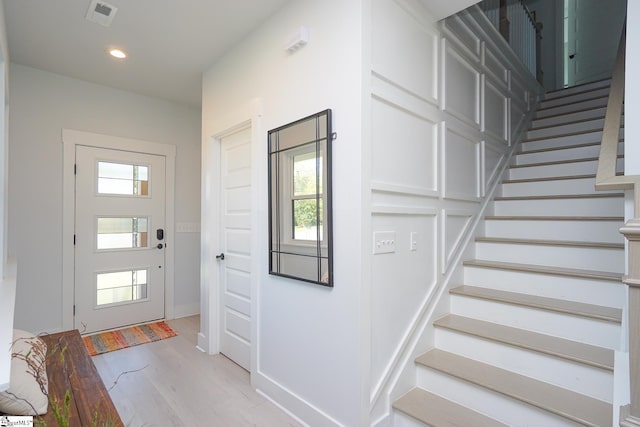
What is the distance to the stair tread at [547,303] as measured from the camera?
188 centimetres

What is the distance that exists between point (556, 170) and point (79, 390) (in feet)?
12.5

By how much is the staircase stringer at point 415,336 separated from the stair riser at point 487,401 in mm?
117

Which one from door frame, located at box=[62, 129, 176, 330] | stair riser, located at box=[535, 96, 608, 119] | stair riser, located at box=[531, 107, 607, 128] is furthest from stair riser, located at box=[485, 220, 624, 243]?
door frame, located at box=[62, 129, 176, 330]

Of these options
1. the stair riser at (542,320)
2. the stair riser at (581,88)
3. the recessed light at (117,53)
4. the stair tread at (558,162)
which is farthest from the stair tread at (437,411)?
the stair riser at (581,88)

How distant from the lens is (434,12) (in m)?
2.21

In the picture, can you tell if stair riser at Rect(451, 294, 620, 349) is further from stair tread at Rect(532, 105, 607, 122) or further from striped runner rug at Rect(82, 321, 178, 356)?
striped runner rug at Rect(82, 321, 178, 356)

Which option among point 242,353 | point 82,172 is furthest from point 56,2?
point 242,353

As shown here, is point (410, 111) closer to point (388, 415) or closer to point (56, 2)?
point (388, 415)

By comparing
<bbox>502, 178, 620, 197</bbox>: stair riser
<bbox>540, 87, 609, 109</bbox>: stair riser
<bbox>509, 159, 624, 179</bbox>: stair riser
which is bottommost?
<bbox>502, 178, 620, 197</bbox>: stair riser

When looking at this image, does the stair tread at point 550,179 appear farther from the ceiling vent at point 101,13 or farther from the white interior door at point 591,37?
the white interior door at point 591,37

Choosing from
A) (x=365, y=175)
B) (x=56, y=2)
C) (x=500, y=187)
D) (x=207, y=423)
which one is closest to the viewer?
(x=365, y=175)

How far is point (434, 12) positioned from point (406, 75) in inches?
22.4

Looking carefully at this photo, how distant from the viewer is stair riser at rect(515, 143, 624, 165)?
304 cm

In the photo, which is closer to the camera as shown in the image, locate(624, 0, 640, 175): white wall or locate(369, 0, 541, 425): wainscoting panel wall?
locate(624, 0, 640, 175): white wall
